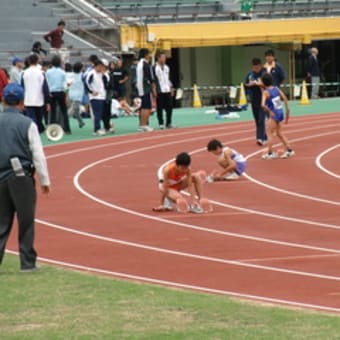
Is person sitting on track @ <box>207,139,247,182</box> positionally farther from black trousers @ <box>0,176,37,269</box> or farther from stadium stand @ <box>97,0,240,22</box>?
stadium stand @ <box>97,0,240,22</box>

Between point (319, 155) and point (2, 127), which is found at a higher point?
point (2, 127)

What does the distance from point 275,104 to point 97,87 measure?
694 centimetres

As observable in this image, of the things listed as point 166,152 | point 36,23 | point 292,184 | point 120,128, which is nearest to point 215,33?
point 36,23

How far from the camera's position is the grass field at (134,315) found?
9.12 m

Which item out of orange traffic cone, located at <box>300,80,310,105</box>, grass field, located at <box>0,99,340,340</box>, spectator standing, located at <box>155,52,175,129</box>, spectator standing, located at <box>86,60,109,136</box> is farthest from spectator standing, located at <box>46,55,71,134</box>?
grass field, located at <box>0,99,340,340</box>

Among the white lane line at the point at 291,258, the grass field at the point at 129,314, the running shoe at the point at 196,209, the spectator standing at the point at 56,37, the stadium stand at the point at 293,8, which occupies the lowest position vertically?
the running shoe at the point at 196,209

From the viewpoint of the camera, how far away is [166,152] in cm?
2581

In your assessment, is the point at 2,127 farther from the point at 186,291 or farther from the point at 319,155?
the point at 319,155

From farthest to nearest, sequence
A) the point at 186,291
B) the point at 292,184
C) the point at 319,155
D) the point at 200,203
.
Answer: the point at 319,155 < the point at 292,184 < the point at 200,203 < the point at 186,291

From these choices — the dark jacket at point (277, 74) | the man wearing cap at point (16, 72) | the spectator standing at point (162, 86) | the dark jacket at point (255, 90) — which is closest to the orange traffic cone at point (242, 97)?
the spectator standing at point (162, 86)

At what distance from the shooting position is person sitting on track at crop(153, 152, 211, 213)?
16.8 m

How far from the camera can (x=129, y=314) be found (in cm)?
997

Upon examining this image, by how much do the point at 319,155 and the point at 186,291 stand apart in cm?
1368

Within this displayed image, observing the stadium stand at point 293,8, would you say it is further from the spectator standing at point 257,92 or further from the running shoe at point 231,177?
the running shoe at point 231,177
